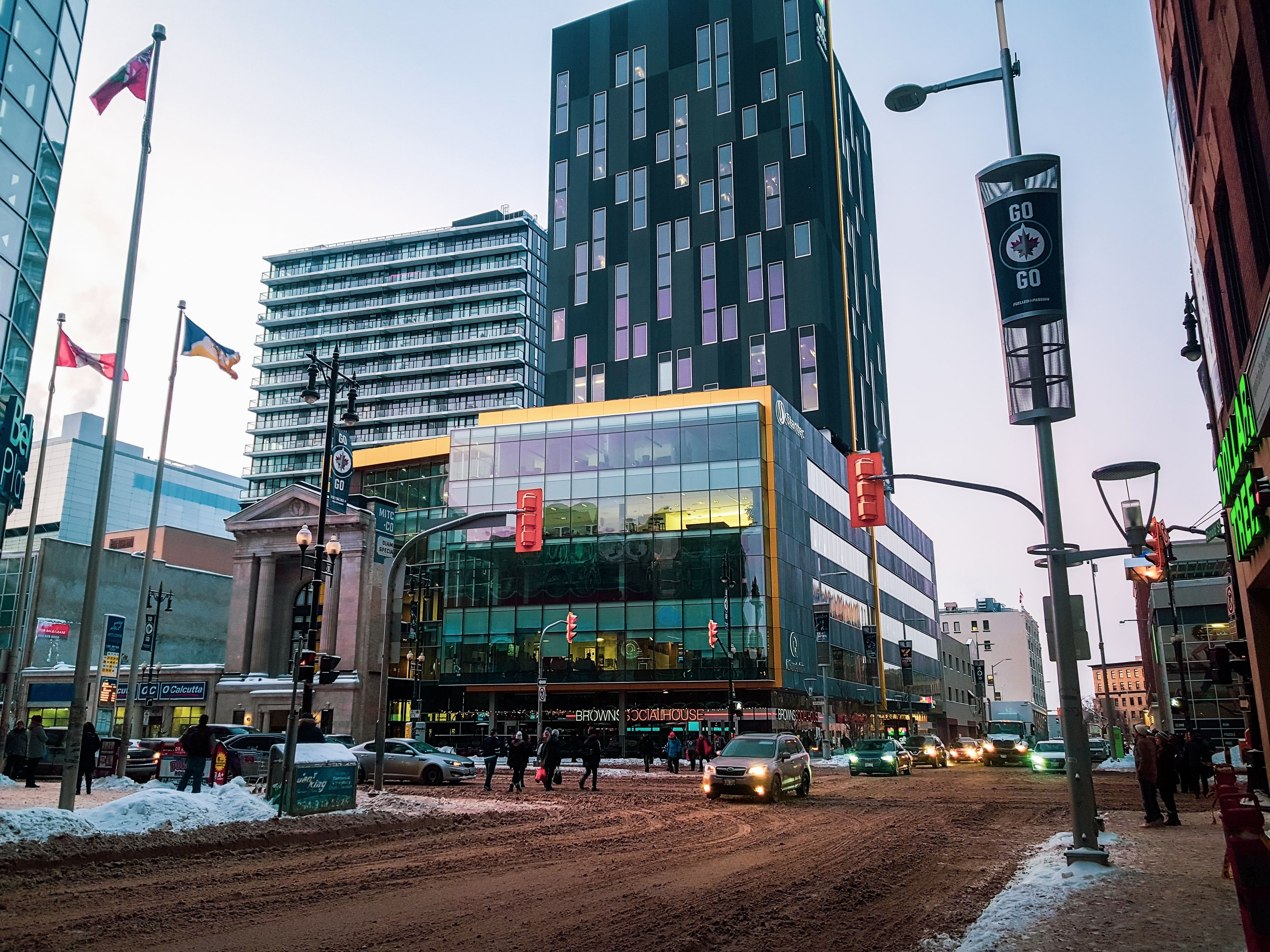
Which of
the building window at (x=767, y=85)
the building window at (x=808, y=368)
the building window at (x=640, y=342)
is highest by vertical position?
the building window at (x=767, y=85)

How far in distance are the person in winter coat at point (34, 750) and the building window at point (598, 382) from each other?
193 ft

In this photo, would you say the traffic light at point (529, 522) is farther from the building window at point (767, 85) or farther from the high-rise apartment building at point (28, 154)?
the building window at point (767, 85)

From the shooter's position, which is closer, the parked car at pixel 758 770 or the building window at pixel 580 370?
the parked car at pixel 758 770

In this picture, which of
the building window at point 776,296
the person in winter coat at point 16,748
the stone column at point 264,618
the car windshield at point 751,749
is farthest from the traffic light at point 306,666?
the building window at point 776,296

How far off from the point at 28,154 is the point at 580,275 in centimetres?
5998

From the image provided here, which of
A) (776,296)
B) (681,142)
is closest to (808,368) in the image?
(776,296)

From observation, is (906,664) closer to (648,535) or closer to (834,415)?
(834,415)

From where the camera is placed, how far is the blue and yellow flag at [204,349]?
87.7 ft

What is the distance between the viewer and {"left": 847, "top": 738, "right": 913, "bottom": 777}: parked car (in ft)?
133

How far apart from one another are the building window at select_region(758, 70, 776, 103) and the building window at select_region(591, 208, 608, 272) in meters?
16.5

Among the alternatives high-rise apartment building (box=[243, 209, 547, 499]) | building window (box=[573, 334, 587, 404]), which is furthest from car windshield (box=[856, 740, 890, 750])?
high-rise apartment building (box=[243, 209, 547, 499])

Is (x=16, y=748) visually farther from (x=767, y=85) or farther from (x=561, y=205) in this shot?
(x=767, y=85)

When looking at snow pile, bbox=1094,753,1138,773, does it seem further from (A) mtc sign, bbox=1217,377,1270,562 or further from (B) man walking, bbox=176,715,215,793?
(B) man walking, bbox=176,715,215,793

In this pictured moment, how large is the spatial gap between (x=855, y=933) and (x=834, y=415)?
231 feet
